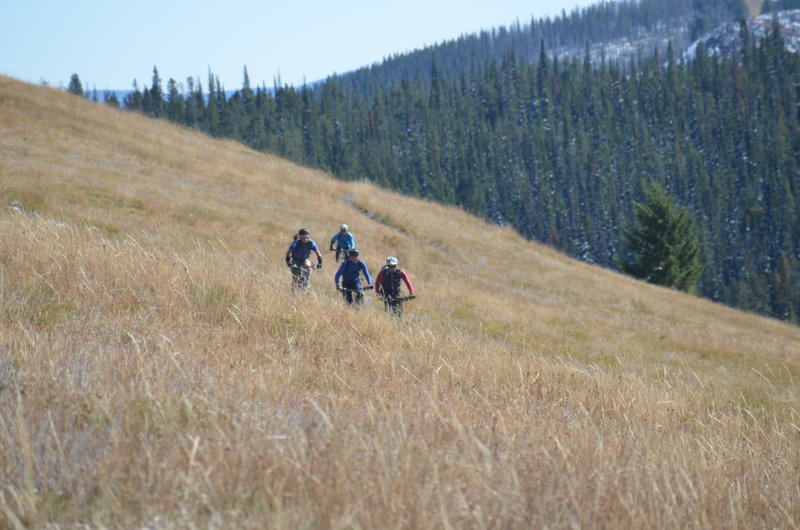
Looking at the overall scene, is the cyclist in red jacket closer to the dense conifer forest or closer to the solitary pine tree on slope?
the solitary pine tree on slope

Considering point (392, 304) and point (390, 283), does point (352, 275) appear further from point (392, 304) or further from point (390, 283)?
point (392, 304)

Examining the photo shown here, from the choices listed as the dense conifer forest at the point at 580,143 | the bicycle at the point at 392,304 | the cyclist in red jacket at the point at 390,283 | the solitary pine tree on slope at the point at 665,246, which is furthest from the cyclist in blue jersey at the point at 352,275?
the dense conifer forest at the point at 580,143

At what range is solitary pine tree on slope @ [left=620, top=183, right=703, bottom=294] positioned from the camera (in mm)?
44406

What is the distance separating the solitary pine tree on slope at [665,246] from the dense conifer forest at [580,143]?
6328 cm

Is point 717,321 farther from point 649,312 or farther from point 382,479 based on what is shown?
point 382,479

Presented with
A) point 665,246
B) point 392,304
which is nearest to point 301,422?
point 392,304

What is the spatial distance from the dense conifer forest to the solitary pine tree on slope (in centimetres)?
6328

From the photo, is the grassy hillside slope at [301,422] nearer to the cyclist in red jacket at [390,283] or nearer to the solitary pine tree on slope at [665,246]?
the cyclist in red jacket at [390,283]

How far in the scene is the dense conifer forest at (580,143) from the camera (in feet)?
379

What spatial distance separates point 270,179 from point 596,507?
32298 millimetres

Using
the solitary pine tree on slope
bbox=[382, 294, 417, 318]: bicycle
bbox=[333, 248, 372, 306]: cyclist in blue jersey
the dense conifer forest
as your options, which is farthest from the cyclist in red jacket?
the dense conifer forest

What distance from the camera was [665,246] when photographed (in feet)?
147

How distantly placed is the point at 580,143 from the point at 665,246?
9650 centimetres

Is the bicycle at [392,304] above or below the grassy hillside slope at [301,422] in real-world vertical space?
below
